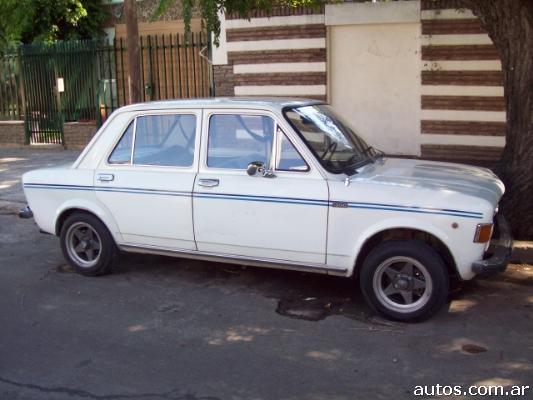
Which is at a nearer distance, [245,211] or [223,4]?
[245,211]

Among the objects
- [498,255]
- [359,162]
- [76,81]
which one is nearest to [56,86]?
[76,81]

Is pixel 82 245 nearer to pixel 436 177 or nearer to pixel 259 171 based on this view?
pixel 259 171

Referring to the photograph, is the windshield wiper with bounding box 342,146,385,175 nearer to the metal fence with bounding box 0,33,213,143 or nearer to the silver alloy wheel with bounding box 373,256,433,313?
the silver alloy wheel with bounding box 373,256,433,313

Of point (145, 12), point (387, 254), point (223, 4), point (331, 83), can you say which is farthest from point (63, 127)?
point (387, 254)

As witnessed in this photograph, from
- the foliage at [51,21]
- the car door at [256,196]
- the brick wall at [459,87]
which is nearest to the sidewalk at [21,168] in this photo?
the car door at [256,196]

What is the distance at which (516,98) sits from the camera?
7371 mm

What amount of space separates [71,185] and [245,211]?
1.91m

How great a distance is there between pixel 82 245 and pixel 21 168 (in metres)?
7.62

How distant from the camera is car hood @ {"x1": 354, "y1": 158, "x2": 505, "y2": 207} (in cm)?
534

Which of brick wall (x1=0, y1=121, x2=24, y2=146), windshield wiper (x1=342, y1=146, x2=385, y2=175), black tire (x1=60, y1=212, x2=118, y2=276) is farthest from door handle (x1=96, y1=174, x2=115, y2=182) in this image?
brick wall (x1=0, y1=121, x2=24, y2=146)

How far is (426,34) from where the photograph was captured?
36.7ft

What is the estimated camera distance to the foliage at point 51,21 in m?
15.9

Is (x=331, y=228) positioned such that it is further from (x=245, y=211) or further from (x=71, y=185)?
(x=71, y=185)

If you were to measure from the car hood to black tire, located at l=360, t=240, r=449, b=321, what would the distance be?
0.49m
